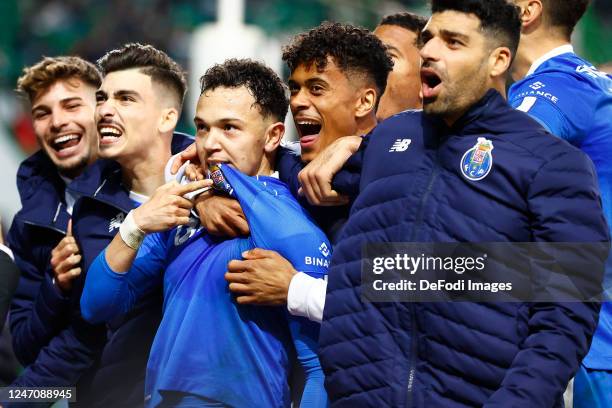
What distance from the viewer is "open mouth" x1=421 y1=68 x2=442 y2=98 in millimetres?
3303

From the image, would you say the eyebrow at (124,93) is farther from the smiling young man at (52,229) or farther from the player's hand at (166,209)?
the player's hand at (166,209)

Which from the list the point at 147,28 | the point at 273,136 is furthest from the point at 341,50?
the point at 147,28

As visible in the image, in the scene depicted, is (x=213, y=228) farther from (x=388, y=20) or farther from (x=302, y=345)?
(x=388, y=20)

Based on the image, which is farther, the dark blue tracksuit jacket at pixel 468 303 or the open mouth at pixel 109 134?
the open mouth at pixel 109 134

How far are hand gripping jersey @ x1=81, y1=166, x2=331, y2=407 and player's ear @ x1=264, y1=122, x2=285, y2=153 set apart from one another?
0.64 ft

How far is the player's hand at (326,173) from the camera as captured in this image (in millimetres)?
3604

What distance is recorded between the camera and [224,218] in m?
3.76

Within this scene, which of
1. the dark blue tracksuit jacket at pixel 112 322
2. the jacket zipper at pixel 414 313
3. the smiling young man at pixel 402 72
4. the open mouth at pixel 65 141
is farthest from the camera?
the open mouth at pixel 65 141

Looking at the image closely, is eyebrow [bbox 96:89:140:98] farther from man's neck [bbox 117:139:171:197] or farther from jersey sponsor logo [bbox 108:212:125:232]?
jersey sponsor logo [bbox 108:212:125:232]

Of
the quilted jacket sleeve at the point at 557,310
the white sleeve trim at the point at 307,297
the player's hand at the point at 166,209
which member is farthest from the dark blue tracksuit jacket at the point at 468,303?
the player's hand at the point at 166,209

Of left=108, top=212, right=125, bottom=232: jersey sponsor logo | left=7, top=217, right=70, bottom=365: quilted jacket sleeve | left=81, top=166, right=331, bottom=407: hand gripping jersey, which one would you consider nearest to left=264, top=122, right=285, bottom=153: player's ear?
left=81, top=166, right=331, bottom=407: hand gripping jersey

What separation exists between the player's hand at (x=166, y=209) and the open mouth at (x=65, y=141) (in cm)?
136

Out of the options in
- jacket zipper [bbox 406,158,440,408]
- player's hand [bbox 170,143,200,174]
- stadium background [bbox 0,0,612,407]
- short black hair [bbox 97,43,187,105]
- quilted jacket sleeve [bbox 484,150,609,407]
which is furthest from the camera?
stadium background [bbox 0,0,612,407]

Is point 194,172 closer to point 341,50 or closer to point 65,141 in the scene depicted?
point 341,50
